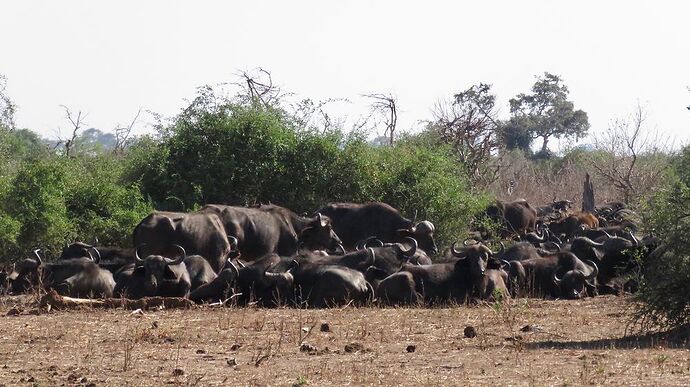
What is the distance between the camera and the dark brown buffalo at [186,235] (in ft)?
66.1

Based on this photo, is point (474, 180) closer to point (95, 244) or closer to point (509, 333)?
point (95, 244)

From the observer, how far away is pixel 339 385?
32.6ft

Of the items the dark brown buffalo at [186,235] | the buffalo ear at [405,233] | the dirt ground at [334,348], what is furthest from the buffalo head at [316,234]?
the dirt ground at [334,348]

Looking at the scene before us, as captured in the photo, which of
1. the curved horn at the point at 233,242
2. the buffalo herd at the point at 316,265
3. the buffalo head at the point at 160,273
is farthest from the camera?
the curved horn at the point at 233,242

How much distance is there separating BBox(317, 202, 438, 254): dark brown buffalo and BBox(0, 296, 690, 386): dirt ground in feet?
24.5

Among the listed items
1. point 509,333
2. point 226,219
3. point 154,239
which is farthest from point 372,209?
point 509,333

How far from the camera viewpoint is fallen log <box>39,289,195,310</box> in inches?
632

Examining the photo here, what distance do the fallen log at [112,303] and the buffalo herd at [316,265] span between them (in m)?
0.61

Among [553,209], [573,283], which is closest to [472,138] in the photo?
[553,209]

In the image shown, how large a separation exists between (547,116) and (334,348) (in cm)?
7351

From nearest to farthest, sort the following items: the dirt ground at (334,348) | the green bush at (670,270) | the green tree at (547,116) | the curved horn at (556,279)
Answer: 1. the dirt ground at (334,348)
2. the green bush at (670,270)
3. the curved horn at (556,279)
4. the green tree at (547,116)

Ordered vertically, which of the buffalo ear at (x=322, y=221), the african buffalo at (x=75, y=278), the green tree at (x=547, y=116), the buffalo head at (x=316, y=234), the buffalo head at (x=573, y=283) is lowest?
the african buffalo at (x=75, y=278)

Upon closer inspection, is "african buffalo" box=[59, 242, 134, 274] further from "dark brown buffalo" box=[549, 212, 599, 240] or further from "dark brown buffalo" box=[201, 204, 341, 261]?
"dark brown buffalo" box=[549, 212, 599, 240]

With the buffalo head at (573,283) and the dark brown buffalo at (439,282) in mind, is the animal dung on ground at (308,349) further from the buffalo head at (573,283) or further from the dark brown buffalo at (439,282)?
the buffalo head at (573,283)
